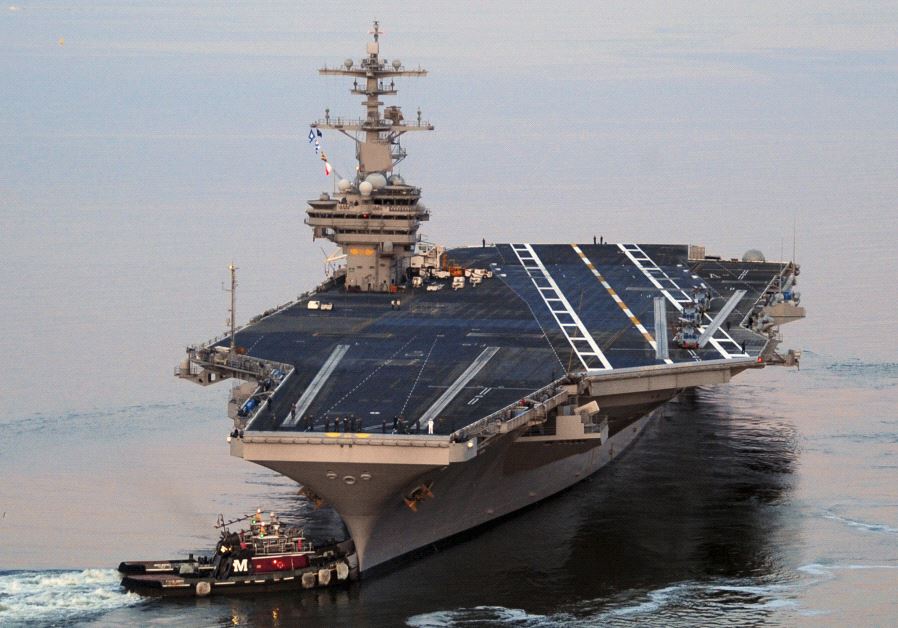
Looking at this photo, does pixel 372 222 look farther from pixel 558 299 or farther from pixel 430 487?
pixel 430 487

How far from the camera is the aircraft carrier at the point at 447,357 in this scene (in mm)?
45938

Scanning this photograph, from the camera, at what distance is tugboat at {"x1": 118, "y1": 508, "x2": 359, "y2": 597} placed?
45.7 metres

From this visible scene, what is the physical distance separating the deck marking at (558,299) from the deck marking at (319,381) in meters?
6.14

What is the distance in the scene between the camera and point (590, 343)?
54125mm

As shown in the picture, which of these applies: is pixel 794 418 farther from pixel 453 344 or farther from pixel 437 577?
pixel 437 577

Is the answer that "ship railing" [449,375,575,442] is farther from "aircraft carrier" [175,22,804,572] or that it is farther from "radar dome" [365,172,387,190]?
"radar dome" [365,172,387,190]

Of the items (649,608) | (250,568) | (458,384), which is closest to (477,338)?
(458,384)

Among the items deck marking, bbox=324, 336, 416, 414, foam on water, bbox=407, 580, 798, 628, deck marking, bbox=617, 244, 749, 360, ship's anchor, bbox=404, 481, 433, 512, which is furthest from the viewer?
deck marking, bbox=617, 244, 749, 360

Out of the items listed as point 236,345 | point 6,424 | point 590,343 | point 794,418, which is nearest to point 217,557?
point 236,345

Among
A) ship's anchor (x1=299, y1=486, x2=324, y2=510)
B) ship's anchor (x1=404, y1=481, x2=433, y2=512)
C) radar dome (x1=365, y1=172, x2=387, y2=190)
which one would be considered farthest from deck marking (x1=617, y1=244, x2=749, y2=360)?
ship's anchor (x1=299, y1=486, x2=324, y2=510)

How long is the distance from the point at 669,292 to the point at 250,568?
68.6 feet

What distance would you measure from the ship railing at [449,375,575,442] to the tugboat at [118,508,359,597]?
4214 mm

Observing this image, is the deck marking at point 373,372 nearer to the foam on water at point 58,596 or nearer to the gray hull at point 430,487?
the gray hull at point 430,487

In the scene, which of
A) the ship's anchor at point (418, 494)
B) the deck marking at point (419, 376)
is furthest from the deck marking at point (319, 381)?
the ship's anchor at point (418, 494)
